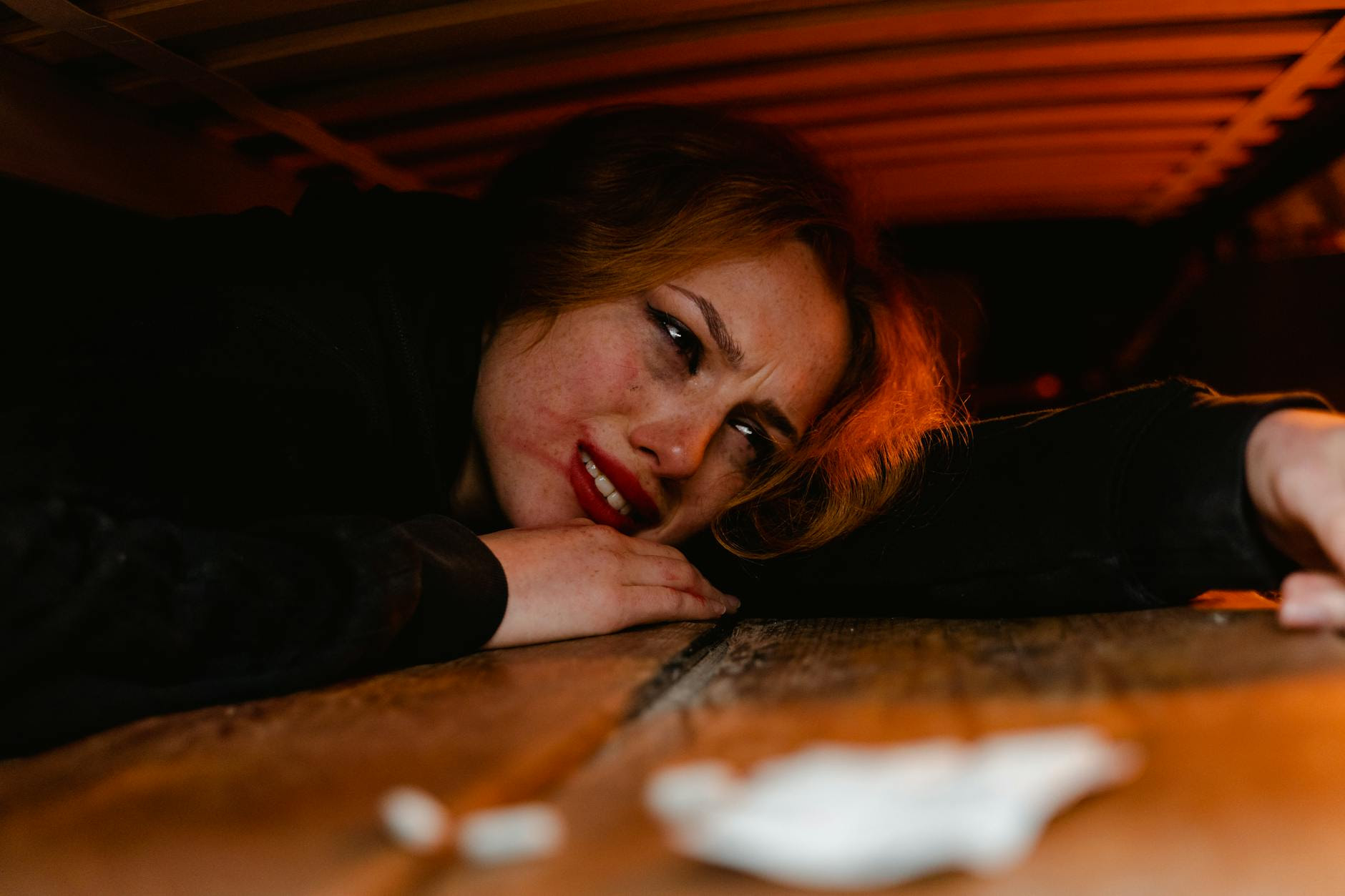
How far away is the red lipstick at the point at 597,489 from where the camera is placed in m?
1.36

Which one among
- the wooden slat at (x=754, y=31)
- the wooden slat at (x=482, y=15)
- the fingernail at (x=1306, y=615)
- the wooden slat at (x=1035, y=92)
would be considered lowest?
the fingernail at (x=1306, y=615)

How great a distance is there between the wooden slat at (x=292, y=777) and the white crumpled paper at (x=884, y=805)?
0.12 metres

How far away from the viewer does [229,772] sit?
551mm

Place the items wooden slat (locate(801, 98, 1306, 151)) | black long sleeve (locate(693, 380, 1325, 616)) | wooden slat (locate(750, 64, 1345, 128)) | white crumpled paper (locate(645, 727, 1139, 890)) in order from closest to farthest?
white crumpled paper (locate(645, 727, 1139, 890)) < black long sleeve (locate(693, 380, 1325, 616)) < wooden slat (locate(750, 64, 1345, 128)) < wooden slat (locate(801, 98, 1306, 151))

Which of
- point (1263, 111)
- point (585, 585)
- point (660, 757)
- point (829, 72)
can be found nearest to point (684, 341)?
point (585, 585)

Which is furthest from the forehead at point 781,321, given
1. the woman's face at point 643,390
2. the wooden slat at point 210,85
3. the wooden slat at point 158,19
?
the wooden slat at point 210,85

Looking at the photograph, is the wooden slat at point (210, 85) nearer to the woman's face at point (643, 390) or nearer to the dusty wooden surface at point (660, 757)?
the woman's face at point (643, 390)

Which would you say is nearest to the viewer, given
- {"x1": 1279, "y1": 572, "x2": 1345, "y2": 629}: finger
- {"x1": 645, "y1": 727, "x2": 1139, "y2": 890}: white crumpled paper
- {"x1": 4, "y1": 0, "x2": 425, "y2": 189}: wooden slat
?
{"x1": 645, "y1": 727, "x2": 1139, "y2": 890}: white crumpled paper

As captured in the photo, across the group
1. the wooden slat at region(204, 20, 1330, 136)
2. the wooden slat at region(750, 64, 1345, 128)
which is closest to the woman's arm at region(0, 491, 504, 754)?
the wooden slat at region(204, 20, 1330, 136)

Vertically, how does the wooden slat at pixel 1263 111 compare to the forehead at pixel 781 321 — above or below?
above

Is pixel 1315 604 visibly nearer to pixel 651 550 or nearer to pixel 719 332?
pixel 651 550

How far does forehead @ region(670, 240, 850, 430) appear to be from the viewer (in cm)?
136

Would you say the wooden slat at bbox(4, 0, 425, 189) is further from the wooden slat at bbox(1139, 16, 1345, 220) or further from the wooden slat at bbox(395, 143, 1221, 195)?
the wooden slat at bbox(1139, 16, 1345, 220)

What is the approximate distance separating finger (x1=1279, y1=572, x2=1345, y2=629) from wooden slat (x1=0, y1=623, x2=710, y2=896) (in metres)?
0.47
